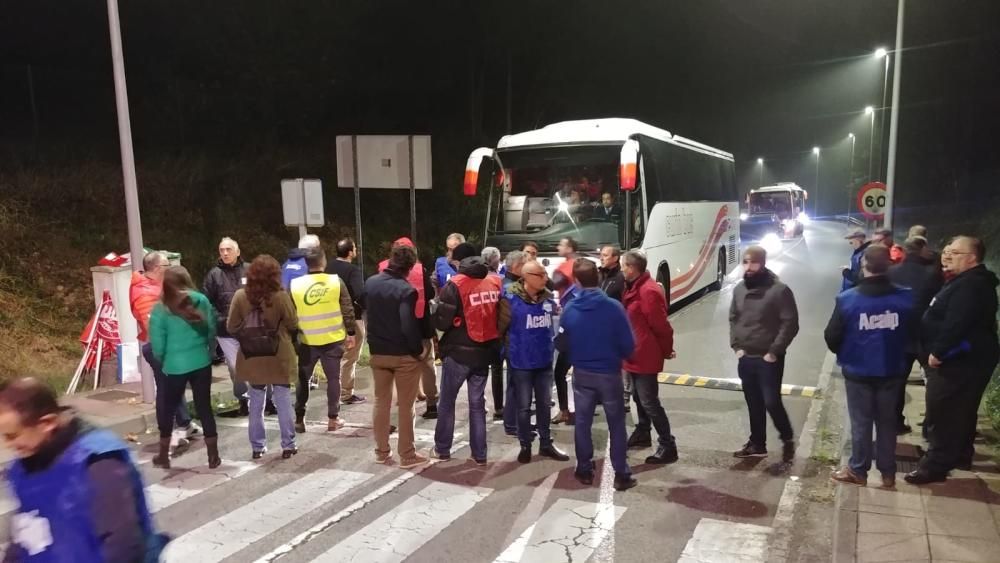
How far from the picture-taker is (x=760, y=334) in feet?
19.4

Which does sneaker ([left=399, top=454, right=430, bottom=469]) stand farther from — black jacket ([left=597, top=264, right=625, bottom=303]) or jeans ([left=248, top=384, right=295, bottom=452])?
black jacket ([left=597, top=264, right=625, bottom=303])

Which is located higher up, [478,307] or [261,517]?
[478,307]

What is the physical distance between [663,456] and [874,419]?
5.52 ft

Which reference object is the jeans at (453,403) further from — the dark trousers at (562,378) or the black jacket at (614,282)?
the black jacket at (614,282)

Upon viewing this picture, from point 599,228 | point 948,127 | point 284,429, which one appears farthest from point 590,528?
point 948,127

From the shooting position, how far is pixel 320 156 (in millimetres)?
20734

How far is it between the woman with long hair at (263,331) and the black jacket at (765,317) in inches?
151

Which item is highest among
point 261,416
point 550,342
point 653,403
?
point 550,342

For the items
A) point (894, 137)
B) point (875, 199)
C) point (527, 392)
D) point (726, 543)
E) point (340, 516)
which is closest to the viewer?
point (726, 543)

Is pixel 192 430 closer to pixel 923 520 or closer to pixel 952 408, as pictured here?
pixel 923 520

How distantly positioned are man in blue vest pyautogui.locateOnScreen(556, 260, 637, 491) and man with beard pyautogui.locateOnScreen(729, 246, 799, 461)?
1.25m

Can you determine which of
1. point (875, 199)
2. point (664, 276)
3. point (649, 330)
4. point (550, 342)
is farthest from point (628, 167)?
point (875, 199)

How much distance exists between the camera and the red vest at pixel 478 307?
5.87 metres

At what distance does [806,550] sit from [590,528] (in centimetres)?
138
